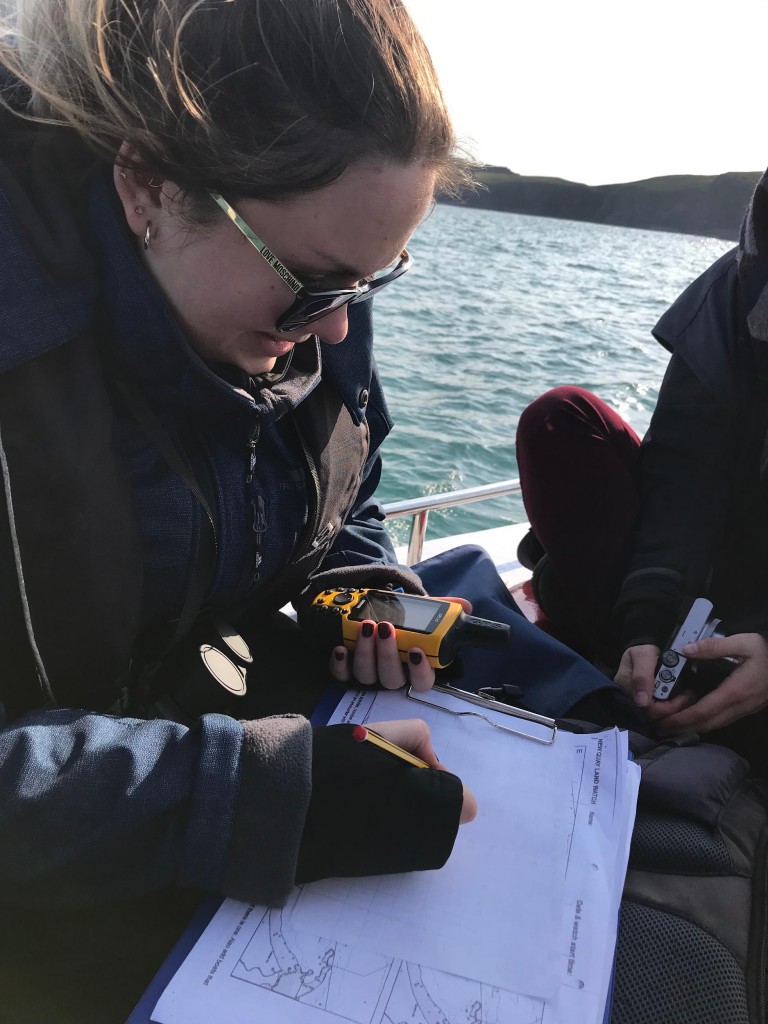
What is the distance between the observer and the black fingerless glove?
0.69 m

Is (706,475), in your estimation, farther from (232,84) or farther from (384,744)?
(232,84)

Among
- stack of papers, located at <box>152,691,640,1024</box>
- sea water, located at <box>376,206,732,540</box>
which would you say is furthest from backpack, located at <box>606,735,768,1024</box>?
sea water, located at <box>376,206,732,540</box>

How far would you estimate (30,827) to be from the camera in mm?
647

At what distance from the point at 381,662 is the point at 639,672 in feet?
1.45

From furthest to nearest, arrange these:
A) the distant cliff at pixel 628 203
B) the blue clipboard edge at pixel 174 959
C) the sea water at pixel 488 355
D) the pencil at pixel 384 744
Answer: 1. the distant cliff at pixel 628 203
2. the sea water at pixel 488 355
3. the pencil at pixel 384 744
4. the blue clipboard edge at pixel 174 959

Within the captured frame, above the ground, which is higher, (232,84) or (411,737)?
(232,84)

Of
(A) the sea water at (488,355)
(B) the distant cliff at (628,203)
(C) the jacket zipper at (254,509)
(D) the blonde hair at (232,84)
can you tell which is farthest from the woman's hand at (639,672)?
(B) the distant cliff at (628,203)

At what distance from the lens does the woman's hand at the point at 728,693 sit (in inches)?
42.4

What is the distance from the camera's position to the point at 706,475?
4.33ft

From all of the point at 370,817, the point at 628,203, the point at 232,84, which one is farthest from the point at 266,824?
the point at 628,203

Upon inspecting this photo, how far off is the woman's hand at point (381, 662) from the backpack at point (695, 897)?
0.26m

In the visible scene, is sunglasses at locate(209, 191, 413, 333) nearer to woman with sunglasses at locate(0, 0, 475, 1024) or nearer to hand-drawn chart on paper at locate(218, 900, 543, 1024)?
woman with sunglasses at locate(0, 0, 475, 1024)

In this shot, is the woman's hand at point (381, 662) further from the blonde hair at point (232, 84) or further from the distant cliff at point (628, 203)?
the distant cliff at point (628, 203)

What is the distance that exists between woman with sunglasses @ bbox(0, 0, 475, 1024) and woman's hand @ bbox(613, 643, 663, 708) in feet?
1.59
